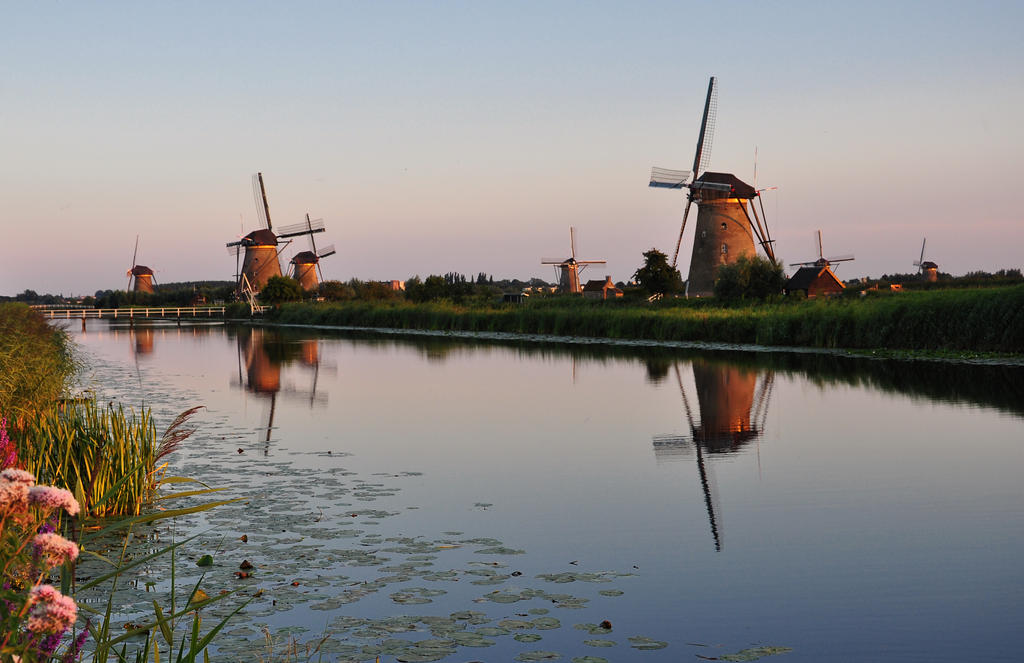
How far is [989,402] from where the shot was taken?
49.0ft

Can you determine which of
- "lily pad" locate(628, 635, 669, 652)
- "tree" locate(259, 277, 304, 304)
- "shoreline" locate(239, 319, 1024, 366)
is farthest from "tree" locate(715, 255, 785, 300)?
"lily pad" locate(628, 635, 669, 652)

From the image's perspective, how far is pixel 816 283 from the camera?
45.9 metres

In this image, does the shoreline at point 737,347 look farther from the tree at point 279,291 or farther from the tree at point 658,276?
the tree at point 279,291

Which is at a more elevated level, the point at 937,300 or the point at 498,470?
the point at 937,300

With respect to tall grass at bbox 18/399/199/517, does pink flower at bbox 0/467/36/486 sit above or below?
above

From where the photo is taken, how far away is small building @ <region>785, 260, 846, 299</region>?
4550 cm

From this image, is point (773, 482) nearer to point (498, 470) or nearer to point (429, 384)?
point (498, 470)

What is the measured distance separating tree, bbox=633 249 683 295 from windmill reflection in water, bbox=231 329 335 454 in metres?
19.1

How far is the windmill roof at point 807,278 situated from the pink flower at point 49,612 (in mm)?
45680

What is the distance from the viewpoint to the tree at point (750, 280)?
136 feet

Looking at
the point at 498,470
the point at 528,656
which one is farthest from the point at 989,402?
the point at 528,656

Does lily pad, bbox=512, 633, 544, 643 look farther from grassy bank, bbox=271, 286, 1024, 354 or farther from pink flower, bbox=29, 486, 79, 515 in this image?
grassy bank, bbox=271, 286, 1024, 354

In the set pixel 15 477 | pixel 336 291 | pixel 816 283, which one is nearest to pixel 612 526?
pixel 15 477

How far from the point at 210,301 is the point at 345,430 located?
79565mm
